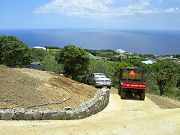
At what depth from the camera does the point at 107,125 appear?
1619 centimetres

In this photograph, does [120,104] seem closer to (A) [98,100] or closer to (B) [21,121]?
(A) [98,100]

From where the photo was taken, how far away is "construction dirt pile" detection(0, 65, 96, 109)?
18438mm

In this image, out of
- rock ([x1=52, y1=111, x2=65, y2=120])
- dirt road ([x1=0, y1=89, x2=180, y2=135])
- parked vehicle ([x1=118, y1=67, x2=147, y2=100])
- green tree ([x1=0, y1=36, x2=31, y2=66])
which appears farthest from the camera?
green tree ([x1=0, y1=36, x2=31, y2=66])

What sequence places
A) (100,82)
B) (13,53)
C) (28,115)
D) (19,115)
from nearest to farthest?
1. (19,115)
2. (28,115)
3. (100,82)
4. (13,53)

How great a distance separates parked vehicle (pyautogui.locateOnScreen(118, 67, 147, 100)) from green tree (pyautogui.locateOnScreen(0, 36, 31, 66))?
2771 cm

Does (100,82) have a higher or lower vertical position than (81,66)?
lower

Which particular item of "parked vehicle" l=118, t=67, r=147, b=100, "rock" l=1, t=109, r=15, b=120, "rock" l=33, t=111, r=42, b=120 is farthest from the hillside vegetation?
"rock" l=1, t=109, r=15, b=120

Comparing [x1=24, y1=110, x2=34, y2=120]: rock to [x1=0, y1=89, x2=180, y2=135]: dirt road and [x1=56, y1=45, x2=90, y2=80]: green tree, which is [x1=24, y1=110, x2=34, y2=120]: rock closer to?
[x1=0, y1=89, x2=180, y2=135]: dirt road

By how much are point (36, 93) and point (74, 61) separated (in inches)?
1063

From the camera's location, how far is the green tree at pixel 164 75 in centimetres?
5203

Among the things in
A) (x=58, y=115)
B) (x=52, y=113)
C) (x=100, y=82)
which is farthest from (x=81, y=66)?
(x=52, y=113)

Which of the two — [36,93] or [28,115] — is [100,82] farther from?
[28,115]

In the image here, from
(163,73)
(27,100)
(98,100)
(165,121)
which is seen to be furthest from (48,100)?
(163,73)

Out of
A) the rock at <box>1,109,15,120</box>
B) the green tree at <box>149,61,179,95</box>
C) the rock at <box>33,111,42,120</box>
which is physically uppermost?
the rock at <box>1,109,15,120</box>
